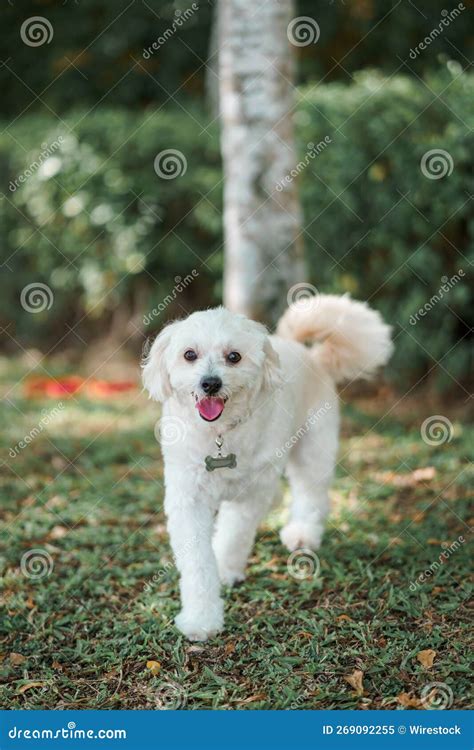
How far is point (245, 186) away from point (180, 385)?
3.11 m

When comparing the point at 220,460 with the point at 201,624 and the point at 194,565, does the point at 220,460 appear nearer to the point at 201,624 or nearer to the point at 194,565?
the point at 194,565

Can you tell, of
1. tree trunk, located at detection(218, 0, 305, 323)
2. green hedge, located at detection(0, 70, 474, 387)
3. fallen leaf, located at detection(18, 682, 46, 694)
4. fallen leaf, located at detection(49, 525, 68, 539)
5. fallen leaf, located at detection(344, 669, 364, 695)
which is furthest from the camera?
green hedge, located at detection(0, 70, 474, 387)

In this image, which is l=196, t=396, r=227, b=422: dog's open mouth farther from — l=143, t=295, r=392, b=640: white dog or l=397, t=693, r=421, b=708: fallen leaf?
l=397, t=693, r=421, b=708: fallen leaf

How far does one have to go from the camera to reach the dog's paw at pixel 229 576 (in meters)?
3.85

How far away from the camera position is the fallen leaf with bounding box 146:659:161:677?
3095 mm

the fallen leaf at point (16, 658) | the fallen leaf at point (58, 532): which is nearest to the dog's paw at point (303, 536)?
the fallen leaf at point (58, 532)

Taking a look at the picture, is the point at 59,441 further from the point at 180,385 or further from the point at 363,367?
the point at 180,385

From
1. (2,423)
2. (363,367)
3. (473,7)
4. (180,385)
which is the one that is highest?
(473,7)

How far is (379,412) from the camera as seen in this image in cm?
696

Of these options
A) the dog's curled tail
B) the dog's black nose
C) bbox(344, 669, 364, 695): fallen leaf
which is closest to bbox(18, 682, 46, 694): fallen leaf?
bbox(344, 669, 364, 695): fallen leaf

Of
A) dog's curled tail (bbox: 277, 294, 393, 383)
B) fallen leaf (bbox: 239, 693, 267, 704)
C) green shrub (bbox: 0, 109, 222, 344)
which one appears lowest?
fallen leaf (bbox: 239, 693, 267, 704)

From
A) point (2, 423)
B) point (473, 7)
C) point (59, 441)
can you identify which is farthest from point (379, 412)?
point (473, 7)

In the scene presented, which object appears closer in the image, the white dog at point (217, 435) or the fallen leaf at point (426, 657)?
the fallen leaf at point (426, 657)

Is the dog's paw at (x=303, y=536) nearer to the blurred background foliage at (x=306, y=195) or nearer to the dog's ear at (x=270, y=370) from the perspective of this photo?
the dog's ear at (x=270, y=370)
